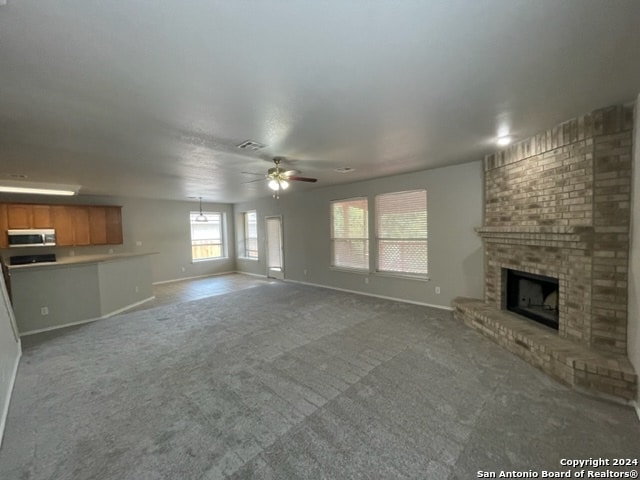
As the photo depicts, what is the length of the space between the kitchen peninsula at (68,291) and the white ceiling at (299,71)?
6.51 ft

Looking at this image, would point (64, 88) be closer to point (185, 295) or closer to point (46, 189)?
point (46, 189)

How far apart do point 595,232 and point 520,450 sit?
216 centimetres

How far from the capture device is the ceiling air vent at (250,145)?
314 centimetres

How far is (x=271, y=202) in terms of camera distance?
8391 mm

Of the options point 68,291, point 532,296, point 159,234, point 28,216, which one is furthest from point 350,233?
point 28,216

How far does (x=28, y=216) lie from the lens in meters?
5.78

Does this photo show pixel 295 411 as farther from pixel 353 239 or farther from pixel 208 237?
pixel 208 237

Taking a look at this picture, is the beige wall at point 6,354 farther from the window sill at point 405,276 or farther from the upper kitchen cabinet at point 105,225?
the window sill at point 405,276

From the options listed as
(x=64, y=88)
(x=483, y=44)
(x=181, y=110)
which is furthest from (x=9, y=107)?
(x=483, y=44)

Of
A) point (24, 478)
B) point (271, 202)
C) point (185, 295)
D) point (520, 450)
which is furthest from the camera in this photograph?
point (271, 202)

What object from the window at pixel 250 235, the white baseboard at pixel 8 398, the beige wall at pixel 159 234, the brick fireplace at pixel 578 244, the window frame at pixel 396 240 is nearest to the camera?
the white baseboard at pixel 8 398

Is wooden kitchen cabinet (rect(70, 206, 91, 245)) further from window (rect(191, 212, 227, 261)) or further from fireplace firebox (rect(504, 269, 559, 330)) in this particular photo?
fireplace firebox (rect(504, 269, 559, 330))

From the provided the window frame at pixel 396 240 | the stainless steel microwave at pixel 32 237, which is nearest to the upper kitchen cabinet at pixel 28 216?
the stainless steel microwave at pixel 32 237

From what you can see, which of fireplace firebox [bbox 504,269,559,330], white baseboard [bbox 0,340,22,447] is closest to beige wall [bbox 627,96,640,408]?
fireplace firebox [bbox 504,269,559,330]
